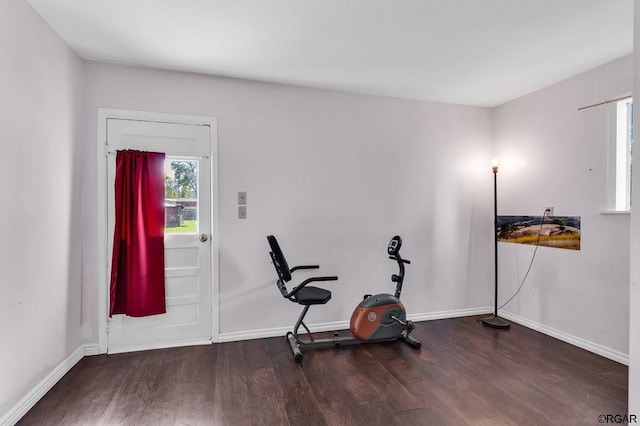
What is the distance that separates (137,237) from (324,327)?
80.9 inches

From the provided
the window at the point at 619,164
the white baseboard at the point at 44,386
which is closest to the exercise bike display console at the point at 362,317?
the white baseboard at the point at 44,386

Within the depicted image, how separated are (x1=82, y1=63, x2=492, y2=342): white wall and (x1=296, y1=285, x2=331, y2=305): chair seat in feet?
1.62

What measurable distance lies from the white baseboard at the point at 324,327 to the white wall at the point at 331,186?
0.05 m

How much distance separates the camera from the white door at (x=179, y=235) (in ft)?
9.62

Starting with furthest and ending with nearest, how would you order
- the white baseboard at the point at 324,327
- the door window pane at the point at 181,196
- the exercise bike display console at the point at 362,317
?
the white baseboard at the point at 324,327, the door window pane at the point at 181,196, the exercise bike display console at the point at 362,317

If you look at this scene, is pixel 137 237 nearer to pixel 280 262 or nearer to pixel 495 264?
pixel 280 262

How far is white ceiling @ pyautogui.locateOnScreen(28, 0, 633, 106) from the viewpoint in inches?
83.2

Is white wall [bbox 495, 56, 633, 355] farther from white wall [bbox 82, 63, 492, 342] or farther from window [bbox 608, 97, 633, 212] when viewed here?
white wall [bbox 82, 63, 492, 342]

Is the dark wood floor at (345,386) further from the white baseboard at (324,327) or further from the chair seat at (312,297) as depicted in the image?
the chair seat at (312,297)

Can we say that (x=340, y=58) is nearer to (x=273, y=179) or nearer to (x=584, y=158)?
(x=273, y=179)

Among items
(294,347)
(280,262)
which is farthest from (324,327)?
(280,262)

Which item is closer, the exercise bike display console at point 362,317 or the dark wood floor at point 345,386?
the dark wood floor at point 345,386

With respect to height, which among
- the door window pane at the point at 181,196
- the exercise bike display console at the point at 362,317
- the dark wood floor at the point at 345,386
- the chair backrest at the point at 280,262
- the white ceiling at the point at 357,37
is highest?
the white ceiling at the point at 357,37

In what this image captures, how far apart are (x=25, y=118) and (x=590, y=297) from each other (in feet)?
15.5
